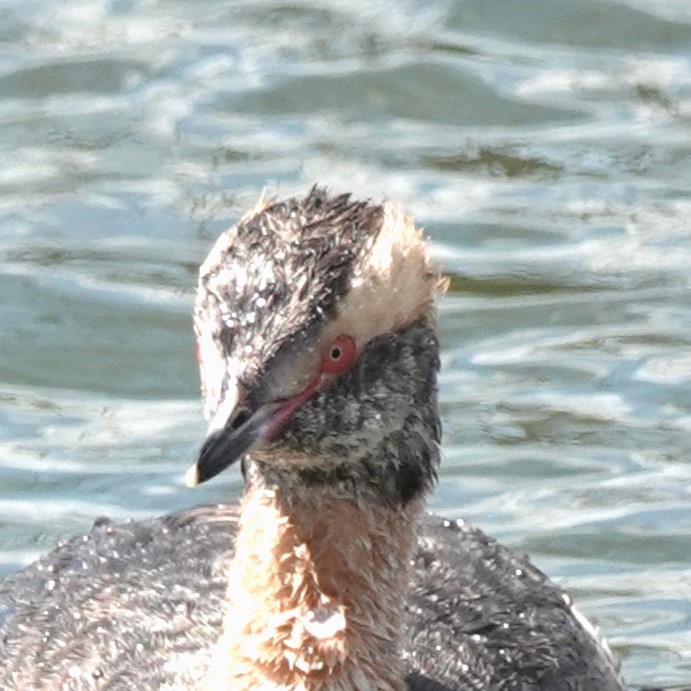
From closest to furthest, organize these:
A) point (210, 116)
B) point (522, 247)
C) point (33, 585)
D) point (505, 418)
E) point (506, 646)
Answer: point (506, 646)
point (33, 585)
point (505, 418)
point (522, 247)
point (210, 116)

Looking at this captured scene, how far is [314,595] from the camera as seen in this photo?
9.28 meters

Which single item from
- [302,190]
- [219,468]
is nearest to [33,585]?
[219,468]

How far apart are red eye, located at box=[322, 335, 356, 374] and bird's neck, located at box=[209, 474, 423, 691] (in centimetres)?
48

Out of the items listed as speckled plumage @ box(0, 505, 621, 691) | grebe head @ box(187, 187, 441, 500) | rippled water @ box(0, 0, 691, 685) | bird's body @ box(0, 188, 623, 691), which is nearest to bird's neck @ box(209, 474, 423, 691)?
bird's body @ box(0, 188, 623, 691)

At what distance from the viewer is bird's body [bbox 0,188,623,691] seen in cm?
871

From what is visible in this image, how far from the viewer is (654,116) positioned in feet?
51.9

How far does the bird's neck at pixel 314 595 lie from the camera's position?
9164 millimetres

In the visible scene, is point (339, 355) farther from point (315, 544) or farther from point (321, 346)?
point (315, 544)

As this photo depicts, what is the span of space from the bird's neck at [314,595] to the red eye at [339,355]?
0.48m

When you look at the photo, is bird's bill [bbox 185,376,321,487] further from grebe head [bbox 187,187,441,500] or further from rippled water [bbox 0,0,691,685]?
rippled water [bbox 0,0,691,685]

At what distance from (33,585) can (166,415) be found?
8.45 feet

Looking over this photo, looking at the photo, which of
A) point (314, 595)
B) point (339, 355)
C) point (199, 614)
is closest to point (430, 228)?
point (199, 614)

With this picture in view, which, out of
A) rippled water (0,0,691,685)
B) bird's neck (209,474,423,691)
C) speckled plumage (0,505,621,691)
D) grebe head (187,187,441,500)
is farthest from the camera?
rippled water (0,0,691,685)

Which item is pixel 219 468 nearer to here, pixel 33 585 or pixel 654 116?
pixel 33 585
